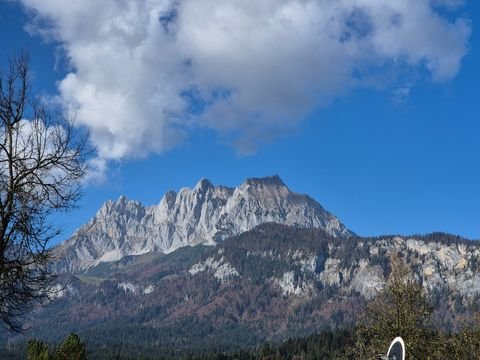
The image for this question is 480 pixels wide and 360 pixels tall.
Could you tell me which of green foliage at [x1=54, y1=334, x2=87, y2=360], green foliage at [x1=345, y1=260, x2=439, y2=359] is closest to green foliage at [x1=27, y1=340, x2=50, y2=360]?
green foliage at [x1=54, y1=334, x2=87, y2=360]

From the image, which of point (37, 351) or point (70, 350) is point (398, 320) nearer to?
point (70, 350)

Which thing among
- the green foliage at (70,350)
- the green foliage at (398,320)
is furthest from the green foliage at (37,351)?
the green foliage at (398,320)

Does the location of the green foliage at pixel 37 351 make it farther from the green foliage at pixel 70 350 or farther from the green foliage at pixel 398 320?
the green foliage at pixel 398 320

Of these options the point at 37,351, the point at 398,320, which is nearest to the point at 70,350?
the point at 37,351

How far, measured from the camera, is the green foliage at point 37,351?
31.1m

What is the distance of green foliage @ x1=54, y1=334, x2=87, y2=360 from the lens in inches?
1495

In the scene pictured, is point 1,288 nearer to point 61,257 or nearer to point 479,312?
point 61,257

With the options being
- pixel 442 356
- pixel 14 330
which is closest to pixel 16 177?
pixel 14 330

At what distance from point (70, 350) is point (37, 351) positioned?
7158 millimetres

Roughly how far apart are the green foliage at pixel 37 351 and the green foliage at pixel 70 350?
5064mm

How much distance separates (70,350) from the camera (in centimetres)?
3869

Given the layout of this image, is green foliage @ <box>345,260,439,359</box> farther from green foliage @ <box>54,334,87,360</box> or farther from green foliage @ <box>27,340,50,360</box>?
green foliage @ <box>27,340,50,360</box>

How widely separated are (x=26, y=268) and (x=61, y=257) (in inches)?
62.4

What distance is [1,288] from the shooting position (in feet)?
61.6
